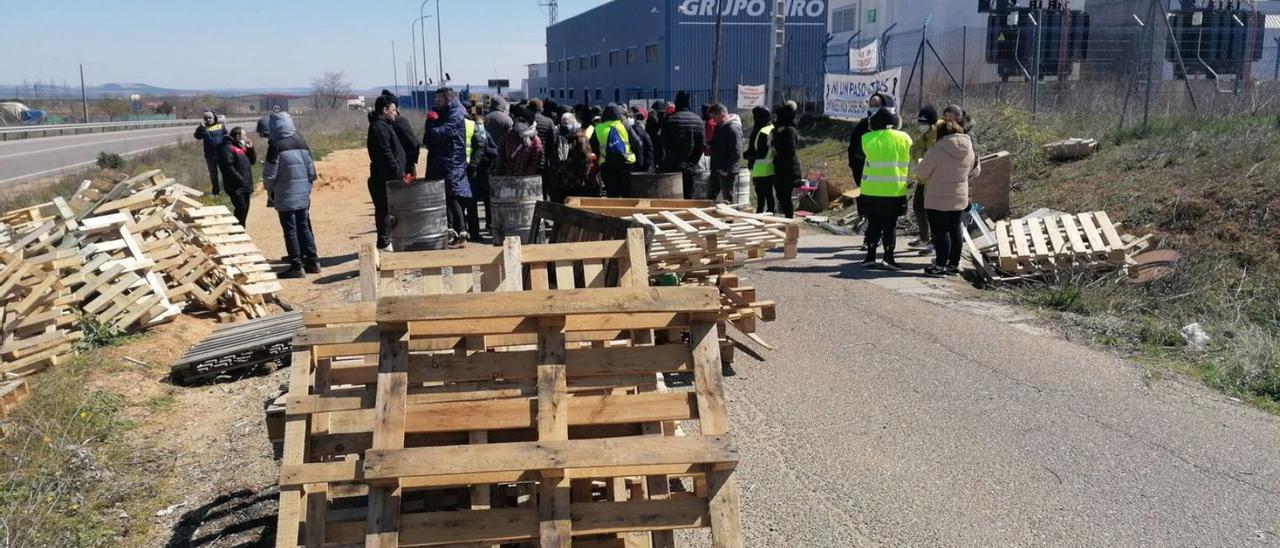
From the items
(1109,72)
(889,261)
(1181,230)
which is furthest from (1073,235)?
(1109,72)

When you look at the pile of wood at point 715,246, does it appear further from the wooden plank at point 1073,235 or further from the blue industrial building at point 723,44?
the blue industrial building at point 723,44

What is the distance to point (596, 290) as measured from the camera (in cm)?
371

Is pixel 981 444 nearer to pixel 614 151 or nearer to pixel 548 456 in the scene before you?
pixel 548 456

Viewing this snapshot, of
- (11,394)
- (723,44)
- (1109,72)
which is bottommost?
(11,394)

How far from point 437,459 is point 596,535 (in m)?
0.70

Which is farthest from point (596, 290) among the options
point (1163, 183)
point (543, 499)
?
point (1163, 183)

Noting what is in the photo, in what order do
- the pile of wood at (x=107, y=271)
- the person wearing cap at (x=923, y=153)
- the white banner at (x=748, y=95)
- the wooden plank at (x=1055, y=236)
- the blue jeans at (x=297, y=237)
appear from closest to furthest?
the pile of wood at (x=107, y=271) < the wooden plank at (x=1055, y=236) < the person wearing cap at (x=923, y=153) < the blue jeans at (x=297, y=237) < the white banner at (x=748, y=95)

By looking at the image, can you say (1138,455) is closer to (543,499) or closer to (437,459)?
(543,499)

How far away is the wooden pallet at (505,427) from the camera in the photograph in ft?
11.0

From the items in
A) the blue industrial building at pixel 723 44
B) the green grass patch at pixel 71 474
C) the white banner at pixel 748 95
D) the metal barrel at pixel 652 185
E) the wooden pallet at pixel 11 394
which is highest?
the blue industrial building at pixel 723 44

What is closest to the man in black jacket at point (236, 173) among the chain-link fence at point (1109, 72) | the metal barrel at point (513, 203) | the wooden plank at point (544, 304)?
the metal barrel at point (513, 203)

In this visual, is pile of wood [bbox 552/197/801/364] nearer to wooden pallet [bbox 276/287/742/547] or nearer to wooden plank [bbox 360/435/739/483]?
wooden pallet [bbox 276/287/742/547]

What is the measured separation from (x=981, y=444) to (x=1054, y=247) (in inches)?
175

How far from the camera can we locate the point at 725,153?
12.5m
